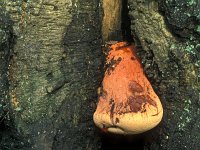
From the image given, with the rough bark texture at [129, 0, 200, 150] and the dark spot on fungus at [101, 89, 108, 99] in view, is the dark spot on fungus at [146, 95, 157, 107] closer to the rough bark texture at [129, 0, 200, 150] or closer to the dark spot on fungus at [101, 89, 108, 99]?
the rough bark texture at [129, 0, 200, 150]

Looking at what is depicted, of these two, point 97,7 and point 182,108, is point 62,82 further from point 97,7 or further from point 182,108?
point 182,108

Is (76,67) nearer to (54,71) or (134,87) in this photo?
(54,71)

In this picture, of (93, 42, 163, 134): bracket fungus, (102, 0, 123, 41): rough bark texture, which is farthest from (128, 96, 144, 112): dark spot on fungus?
(102, 0, 123, 41): rough bark texture

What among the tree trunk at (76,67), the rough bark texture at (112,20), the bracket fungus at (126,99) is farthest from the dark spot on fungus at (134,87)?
the rough bark texture at (112,20)

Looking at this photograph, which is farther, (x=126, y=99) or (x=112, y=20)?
(x=112, y=20)

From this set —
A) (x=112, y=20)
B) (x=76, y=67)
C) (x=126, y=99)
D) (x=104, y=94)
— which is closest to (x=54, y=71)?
(x=76, y=67)

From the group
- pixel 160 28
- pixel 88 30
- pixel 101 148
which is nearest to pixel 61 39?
pixel 88 30
